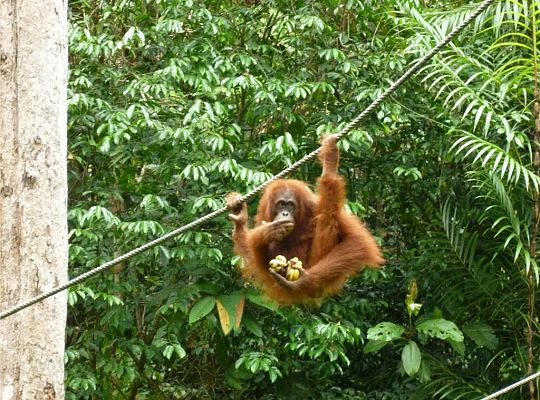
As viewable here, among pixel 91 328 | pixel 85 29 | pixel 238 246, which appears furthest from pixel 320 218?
pixel 91 328

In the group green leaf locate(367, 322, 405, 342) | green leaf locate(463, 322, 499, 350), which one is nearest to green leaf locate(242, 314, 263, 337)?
green leaf locate(367, 322, 405, 342)

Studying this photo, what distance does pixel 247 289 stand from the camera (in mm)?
5633

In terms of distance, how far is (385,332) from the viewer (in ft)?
18.9

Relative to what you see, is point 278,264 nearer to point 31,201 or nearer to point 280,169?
Result: point 31,201

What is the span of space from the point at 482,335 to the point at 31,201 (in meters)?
3.21

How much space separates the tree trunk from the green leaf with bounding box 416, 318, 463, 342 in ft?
8.23

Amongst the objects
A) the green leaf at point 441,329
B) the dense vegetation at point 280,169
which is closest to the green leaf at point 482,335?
the dense vegetation at point 280,169

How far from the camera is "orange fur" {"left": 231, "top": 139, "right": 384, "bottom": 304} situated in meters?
4.34

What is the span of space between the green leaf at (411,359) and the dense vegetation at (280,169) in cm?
1

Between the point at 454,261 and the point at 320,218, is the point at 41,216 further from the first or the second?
the point at 454,261

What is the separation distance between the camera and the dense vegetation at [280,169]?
5383 millimetres

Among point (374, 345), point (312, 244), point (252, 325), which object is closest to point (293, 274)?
point (312, 244)

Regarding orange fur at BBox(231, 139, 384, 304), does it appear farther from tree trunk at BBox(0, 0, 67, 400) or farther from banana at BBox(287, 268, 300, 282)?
tree trunk at BBox(0, 0, 67, 400)

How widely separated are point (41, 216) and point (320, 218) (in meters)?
1.25
